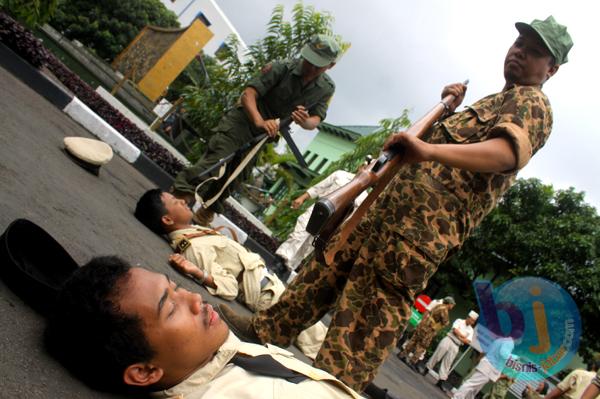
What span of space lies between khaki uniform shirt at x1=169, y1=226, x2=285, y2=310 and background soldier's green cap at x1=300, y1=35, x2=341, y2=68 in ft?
6.56

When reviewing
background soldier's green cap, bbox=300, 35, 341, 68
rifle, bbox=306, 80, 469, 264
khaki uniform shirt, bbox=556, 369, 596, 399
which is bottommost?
rifle, bbox=306, 80, 469, 264

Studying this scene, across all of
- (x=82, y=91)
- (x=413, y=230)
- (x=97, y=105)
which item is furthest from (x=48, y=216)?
(x=82, y=91)

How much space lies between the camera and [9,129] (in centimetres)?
391

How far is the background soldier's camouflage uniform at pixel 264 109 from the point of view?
5.33 meters

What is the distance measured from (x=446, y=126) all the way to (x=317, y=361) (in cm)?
134

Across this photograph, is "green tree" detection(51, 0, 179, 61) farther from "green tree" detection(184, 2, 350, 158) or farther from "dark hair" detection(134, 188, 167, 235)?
"dark hair" detection(134, 188, 167, 235)

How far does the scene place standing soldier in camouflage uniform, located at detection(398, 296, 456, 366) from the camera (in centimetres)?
1315

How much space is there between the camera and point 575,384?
5820 millimetres

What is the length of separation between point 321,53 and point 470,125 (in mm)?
2761

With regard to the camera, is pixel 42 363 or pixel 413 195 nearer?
pixel 42 363

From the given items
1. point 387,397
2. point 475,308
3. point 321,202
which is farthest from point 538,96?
point 475,308

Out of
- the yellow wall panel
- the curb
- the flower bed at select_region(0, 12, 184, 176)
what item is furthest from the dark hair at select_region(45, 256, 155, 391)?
the yellow wall panel

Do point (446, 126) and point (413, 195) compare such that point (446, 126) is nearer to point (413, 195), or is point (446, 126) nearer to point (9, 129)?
point (413, 195)

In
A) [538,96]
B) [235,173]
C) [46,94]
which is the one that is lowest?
[46,94]
